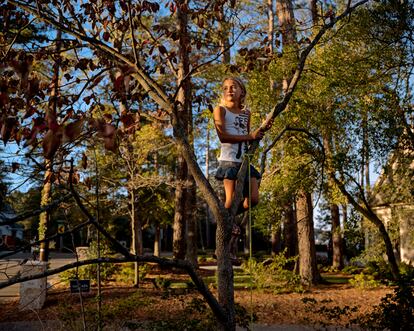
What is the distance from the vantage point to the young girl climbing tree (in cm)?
322

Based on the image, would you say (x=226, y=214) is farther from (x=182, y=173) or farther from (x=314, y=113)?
(x=182, y=173)

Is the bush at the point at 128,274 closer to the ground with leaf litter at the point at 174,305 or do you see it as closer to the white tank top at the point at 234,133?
the ground with leaf litter at the point at 174,305

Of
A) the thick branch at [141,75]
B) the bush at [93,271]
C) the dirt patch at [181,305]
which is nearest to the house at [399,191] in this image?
the dirt patch at [181,305]

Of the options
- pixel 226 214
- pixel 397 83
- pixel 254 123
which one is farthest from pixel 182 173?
pixel 226 214

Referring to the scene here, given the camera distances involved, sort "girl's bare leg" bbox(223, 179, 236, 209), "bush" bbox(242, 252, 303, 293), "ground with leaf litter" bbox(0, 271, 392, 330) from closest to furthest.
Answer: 1. "girl's bare leg" bbox(223, 179, 236, 209)
2. "ground with leaf litter" bbox(0, 271, 392, 330)
3. "bush" bbox(242, 252, 303, 293)

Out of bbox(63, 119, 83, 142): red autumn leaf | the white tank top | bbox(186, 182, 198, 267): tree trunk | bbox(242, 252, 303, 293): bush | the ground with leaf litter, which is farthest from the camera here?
bbox(186, 182, 198, 267): tree trunk

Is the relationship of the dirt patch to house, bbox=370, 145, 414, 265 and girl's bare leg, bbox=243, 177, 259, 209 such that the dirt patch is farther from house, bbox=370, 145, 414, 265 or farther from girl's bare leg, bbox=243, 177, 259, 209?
girl's bare leg, bbox=243, 177, 259, 209

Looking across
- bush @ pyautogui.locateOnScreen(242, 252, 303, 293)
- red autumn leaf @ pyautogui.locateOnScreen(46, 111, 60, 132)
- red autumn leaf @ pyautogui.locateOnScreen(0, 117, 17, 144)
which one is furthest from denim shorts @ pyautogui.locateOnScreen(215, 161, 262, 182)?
bush @ pyautogui.locateOnScreen(242, 252, 303, 293)

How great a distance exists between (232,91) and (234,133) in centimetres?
38

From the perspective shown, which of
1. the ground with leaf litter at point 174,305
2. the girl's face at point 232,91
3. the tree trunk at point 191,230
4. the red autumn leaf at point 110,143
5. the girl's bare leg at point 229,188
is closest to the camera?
the red autumn leaf at point 110,143

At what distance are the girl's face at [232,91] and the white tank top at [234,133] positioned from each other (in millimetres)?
130

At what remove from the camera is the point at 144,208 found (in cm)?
2331

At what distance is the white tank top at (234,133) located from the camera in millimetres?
3311

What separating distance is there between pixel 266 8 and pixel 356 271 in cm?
1210
